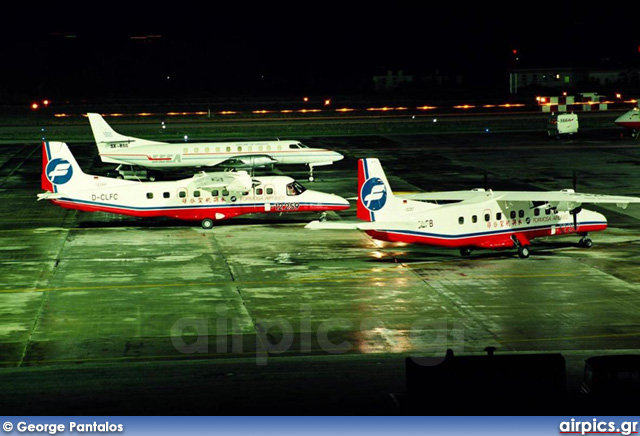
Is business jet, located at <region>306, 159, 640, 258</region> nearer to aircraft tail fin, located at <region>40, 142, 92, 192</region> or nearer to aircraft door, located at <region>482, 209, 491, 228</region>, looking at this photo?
aircraft door, located at <region>482, 209, 491, 228</region>

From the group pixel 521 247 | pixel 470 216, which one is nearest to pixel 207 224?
pixel 470 216

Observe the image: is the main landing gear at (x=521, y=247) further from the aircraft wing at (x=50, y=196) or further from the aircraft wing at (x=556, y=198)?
the aircraft wing at (x=50, y=196)

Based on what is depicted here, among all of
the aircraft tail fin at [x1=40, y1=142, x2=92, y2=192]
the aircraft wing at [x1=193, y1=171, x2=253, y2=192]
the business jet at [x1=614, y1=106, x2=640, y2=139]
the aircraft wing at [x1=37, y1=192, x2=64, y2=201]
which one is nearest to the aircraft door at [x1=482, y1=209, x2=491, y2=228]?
the aircraft wing at [x1=193, y1=171, x2=253, y2=192]

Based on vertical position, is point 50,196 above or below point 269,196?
above

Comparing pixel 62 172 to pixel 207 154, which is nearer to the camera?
pixel 62 172

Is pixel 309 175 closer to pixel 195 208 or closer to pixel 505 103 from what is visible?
pixel 195 208

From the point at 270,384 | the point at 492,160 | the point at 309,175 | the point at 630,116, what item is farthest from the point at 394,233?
the point at 630,116

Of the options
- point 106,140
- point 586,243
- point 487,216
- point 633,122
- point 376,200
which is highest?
point 106,140

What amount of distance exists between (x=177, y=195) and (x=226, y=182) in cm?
264

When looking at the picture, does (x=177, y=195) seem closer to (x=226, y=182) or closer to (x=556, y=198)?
(x=226, y=182)

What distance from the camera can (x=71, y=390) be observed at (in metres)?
24.7

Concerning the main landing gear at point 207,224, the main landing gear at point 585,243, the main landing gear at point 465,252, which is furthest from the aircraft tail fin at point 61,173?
the main landing gear at point 585,243

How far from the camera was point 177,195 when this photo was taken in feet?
173

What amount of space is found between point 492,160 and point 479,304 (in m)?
47.5
